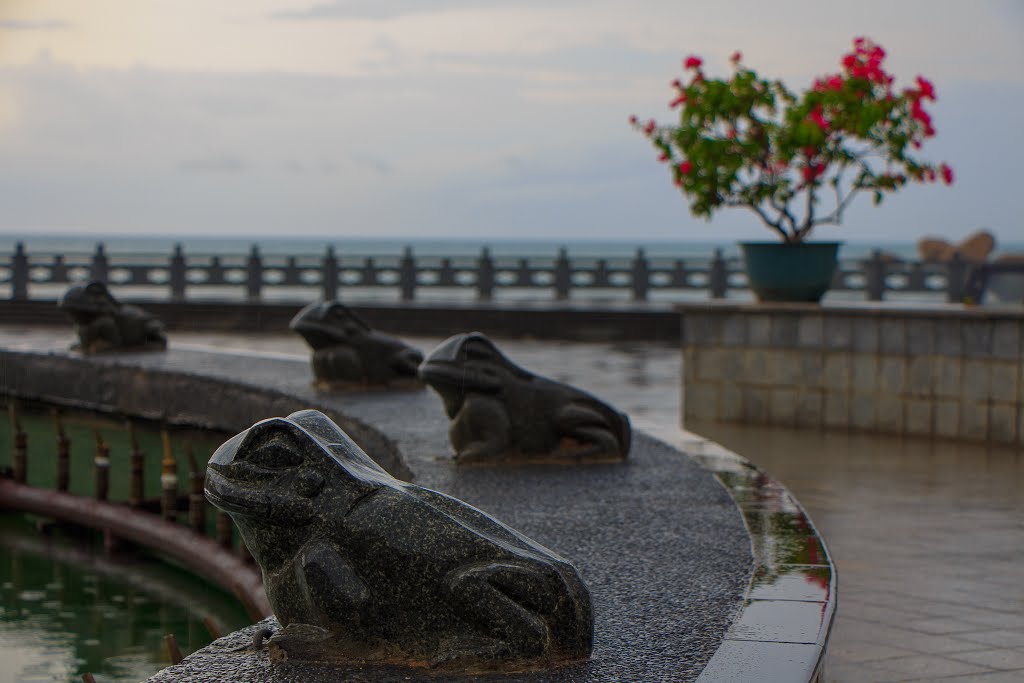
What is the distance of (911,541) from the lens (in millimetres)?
5609

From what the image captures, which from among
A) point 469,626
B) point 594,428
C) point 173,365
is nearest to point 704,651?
point 469,626

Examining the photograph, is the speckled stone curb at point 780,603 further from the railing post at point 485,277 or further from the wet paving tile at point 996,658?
the railing post at point 485,277

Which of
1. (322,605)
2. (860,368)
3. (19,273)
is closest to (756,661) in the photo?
(322,605)

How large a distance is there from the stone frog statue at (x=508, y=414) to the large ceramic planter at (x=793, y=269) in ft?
12.8

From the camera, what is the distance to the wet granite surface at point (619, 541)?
2949 millimetres

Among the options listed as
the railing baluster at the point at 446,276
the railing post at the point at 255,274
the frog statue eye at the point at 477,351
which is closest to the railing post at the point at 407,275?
the railing baluster at the point at 446,276

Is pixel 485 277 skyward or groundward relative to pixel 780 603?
groundward

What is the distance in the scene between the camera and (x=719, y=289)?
2434 centimetres

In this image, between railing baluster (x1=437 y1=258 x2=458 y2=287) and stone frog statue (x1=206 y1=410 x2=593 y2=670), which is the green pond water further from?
railing baluster (x1=437 y1=258 x2=458 y2=287)

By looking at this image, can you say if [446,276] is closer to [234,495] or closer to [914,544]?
[914,544]

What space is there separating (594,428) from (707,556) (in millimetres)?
1803

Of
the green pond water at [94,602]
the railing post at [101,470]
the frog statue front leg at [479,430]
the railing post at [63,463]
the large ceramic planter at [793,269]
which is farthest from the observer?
the large ceramic planter at [793,269]

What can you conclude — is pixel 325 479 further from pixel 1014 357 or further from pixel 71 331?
pixel 71 331

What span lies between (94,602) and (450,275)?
18.3 meters
